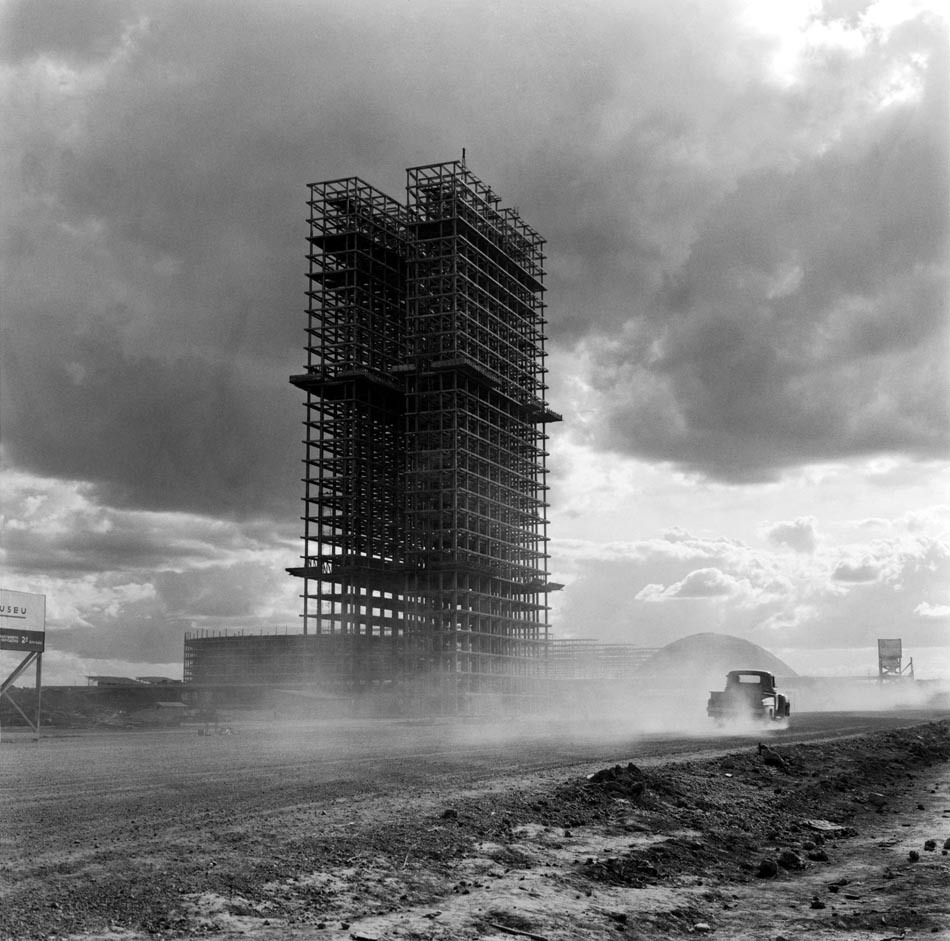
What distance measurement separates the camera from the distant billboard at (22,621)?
5372cm

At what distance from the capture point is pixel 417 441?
134625mm

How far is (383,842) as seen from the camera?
1867 centimetres

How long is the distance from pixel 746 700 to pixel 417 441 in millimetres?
82151

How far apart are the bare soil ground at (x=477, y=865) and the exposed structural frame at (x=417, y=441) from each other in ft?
333

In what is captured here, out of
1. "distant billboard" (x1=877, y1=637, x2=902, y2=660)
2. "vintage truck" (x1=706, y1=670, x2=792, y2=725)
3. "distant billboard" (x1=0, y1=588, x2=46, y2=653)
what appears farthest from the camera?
"distant billboard" (x1=877, y1=637, x2=902, y2=660)

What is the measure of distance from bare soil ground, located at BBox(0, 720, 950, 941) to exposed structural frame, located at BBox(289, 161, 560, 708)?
101497 mm

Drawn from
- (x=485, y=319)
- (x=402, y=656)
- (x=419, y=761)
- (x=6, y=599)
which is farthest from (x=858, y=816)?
(x=485, y=319)

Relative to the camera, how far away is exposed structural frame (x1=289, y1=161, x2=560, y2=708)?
13300 cm

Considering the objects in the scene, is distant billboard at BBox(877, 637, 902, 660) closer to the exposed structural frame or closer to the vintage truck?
the exposed structural frame

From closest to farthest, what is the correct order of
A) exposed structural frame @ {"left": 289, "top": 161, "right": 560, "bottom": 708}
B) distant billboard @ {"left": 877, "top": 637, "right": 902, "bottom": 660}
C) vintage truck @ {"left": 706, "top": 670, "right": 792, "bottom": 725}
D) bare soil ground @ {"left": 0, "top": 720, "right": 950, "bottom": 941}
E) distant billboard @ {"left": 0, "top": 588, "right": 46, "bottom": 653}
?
bare soil ground @ {"left": 0, "top": 720, "right": 950, "bottom": 941} < distant billboard @ {"left": 0, "top": 588, "right": 46, "bottom": 653} < vintage truck @ {"left": 706, "top": 670, "right": 792, "bottom": 725} < exposed structural frame @ {"left": 289, "top": 161, "right": 560, "bottom": 708} < distant billboard @ {"left": 877, "top": 637, "right": 902, "bottom": 660}

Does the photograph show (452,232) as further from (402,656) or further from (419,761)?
(419,761)

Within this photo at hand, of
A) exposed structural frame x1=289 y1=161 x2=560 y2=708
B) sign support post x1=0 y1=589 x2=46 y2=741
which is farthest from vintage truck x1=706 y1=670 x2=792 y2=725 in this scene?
exposed structural frame x1=289 y1=161 x2=560 y2=708

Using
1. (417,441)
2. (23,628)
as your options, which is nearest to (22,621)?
(23,628)

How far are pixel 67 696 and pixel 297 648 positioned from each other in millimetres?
29347
